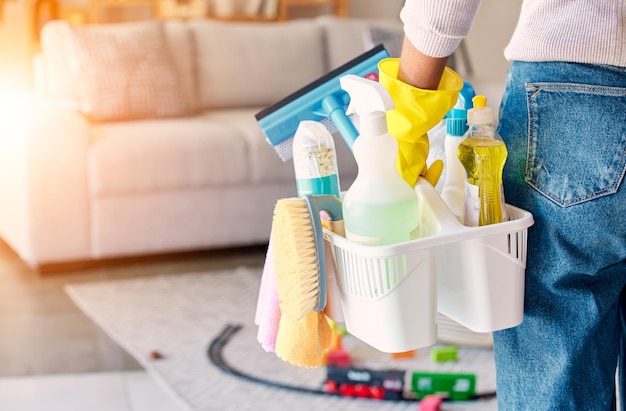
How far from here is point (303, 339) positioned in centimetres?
92

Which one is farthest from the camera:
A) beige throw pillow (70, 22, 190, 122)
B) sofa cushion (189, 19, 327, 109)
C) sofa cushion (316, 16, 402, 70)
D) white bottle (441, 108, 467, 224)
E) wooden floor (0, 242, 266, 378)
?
sofa cushion (316, 16, 402, 70)

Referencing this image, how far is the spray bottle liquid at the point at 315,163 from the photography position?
98 cm

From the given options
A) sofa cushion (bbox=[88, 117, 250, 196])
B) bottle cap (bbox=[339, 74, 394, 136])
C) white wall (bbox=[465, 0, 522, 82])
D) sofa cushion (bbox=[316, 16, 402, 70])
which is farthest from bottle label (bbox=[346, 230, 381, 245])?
white wall (bbox=[465, 0, 522, 82])

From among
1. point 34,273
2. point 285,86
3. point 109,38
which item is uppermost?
point 109,38

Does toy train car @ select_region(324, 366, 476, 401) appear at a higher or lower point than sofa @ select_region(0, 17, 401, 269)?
lower

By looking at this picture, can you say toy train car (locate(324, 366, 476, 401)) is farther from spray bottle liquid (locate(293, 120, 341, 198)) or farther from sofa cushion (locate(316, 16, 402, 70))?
sofa cushion (locate(316, 16, 402, 70))

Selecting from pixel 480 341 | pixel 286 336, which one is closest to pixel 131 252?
pixel 480 341

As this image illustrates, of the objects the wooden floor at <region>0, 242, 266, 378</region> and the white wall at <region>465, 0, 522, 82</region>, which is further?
the white wall at <region>465, 0, 522, 82</region>

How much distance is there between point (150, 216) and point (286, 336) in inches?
93.6

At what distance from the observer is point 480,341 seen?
7.70 feet

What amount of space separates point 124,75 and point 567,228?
286 centimetres

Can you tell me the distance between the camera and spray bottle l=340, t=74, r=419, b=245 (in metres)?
0.85

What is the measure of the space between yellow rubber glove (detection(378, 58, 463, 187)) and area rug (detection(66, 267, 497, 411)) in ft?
4.00

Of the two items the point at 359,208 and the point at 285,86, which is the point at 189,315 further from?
the point at 359,208
